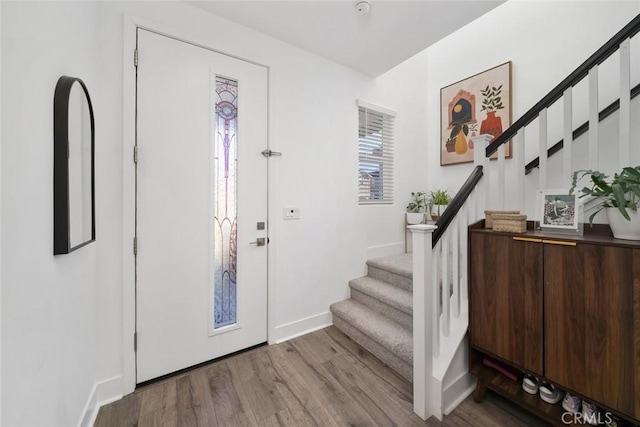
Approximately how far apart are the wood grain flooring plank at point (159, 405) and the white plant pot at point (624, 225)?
2465 mm

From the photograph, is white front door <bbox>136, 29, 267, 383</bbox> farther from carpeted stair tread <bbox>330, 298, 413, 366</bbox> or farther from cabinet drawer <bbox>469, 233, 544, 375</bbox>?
cabinet drawer <bbox>469, 233, 544, 375</bbox>

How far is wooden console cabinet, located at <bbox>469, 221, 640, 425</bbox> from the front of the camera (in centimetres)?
102

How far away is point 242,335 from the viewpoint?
2.02m

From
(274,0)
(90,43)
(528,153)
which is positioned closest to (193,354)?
(90,43)

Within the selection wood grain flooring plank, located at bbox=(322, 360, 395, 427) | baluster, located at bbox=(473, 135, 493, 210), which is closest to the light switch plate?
wood grain flooring plank, located at bbox=(322, 360, 395, 427)

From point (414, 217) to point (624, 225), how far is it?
6.43 feet

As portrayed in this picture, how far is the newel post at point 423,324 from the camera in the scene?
1.42 m

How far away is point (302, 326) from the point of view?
2318mm

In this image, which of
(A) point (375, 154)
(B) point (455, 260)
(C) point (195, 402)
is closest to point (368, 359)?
(B) point (455, 260)

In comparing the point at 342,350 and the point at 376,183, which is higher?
the point at 376,183

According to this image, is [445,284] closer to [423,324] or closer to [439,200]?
[423,324]

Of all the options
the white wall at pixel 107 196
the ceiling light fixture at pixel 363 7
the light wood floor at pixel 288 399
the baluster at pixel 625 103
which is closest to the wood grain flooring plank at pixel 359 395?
the light wood floor at pixel 288 399

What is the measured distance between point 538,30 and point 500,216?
90.8 inches

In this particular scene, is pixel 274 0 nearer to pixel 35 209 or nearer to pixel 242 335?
pixel 35 209
